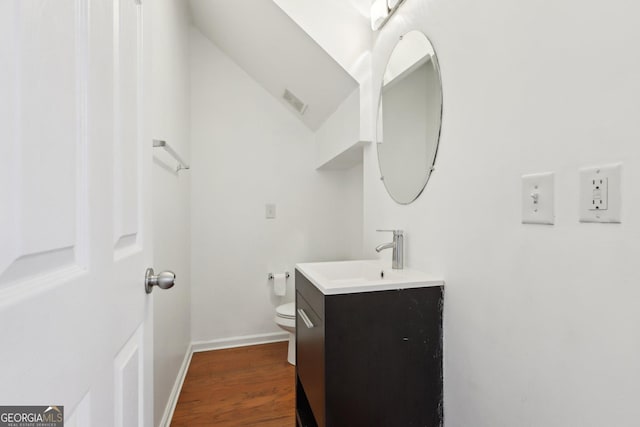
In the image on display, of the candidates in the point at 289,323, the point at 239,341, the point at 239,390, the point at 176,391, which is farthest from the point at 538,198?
the point at 239,341

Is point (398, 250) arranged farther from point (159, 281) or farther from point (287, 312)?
point (287, 312)

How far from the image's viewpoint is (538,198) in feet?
2.52

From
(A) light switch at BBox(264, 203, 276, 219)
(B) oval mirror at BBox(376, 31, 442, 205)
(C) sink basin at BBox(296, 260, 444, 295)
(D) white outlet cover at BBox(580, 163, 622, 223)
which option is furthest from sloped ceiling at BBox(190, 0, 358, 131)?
(D) white outlet cover at BBox(580, 163, 622, 223)

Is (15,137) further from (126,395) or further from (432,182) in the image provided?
(432,182)

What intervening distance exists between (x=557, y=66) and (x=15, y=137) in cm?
100

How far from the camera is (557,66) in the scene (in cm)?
73

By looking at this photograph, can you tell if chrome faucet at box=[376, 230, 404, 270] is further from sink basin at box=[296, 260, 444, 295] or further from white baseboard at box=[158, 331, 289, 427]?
white baseboard at box=[158, 331, 289, 427]

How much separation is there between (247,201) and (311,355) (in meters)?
1.67

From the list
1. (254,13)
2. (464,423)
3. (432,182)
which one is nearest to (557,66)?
(432,182)

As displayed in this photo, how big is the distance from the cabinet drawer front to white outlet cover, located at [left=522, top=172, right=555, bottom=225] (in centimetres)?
70

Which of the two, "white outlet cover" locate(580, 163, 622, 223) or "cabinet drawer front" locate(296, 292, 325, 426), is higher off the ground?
"white outlet cover" locate(580, 163, 622, 223)

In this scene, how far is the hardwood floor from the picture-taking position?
167cm

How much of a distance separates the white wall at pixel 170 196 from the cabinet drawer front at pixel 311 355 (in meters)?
0.65

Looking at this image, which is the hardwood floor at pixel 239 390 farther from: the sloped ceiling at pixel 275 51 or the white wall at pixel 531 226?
the sloped ceiling at pixel 275 51
